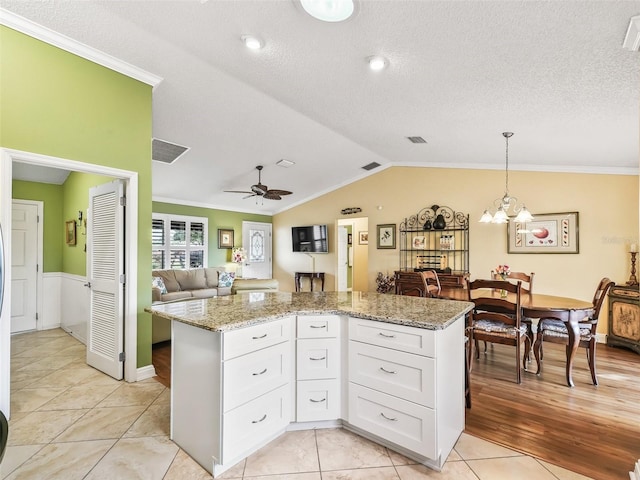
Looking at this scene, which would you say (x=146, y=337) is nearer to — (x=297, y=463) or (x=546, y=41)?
(x=297, y=463)

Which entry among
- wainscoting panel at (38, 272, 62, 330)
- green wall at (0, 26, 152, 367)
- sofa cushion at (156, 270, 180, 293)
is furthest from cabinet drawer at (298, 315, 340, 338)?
wainscoting panel at (38, 272, 62, 330)

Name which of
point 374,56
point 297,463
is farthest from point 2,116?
point 297,463

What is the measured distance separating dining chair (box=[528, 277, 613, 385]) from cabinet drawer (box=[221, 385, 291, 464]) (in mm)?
2581

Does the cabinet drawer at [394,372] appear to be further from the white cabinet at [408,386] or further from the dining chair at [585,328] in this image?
the dining chair at [585,328]

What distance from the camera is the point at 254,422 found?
1940 mm

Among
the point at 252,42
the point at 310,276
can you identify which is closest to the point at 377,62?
the point at 252,42

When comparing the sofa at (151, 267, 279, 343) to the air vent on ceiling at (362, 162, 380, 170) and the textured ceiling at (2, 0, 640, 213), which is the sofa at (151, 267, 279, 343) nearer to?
the textured ceiling at (2, 0, 640, 213)

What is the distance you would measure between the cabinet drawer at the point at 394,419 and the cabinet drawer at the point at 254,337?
0.61 metres

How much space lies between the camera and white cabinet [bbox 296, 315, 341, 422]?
219 centimetres

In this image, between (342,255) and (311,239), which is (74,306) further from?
(342,255)

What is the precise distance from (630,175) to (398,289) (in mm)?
3498

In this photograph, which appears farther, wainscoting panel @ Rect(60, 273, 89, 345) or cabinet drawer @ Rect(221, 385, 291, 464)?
wainscoting panel @ Rect(60, 273, 89, 345)

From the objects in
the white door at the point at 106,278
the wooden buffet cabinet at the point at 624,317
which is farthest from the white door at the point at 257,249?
the wooden buffet cabinet at the point at 624,317

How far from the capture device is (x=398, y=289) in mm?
4047
